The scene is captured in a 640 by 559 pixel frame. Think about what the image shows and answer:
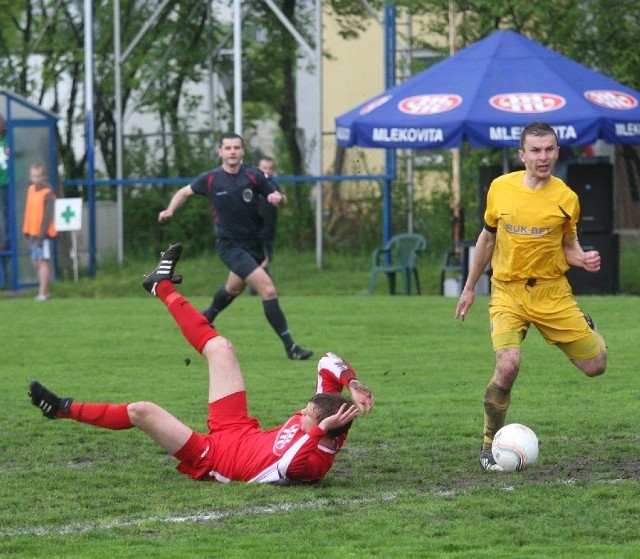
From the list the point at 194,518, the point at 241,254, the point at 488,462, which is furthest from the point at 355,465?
the point at 241,254

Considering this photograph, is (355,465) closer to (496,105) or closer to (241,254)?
(241,254)

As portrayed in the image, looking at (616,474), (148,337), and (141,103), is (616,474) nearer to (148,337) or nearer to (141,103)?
(148,337)

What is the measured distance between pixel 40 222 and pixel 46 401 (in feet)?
46.1

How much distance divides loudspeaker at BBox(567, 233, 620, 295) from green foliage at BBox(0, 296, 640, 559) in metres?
4.64

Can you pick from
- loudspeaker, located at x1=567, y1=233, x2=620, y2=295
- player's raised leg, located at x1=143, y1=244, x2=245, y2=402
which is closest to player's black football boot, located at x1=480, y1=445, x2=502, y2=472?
player's raised leg, located at x1=143, y1=244, x2=245, y2=402

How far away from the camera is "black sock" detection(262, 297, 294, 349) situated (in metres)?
13.2

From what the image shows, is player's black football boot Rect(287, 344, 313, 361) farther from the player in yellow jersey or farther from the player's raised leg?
the player in yellow jersey

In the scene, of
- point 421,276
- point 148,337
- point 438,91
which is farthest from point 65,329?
point 421,276

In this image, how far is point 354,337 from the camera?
49.9 ft

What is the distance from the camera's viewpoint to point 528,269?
26.1 ft

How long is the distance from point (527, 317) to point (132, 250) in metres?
17.7

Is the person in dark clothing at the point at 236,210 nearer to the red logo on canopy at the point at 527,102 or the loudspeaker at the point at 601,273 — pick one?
the red logo on canopy at the point at 527,102

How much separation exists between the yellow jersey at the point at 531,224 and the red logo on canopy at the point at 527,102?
10.9 m

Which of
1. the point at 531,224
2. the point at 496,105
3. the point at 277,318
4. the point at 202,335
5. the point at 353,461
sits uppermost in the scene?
the point at 496,105
